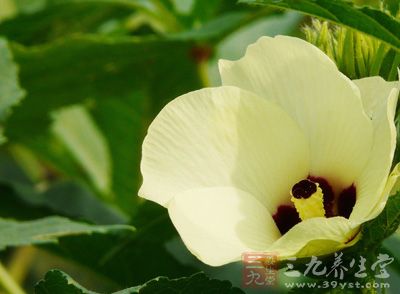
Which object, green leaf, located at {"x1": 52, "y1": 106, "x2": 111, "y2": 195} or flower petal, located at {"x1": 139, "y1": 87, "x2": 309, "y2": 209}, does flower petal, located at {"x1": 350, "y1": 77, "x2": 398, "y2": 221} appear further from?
green leaf, located at {"x1": 52, "y1": 106, "x2": 111, "y2": 195}

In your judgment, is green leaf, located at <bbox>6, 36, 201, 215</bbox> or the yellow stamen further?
green leaf, located at <bbox>6, 36, 201, 215</bbox>

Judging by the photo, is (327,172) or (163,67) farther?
(163,67)

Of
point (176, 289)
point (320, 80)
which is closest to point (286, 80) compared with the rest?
point (320, 80)

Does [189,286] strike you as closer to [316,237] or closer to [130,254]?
[316,237]

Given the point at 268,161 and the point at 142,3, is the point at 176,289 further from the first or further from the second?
the point at 142,3

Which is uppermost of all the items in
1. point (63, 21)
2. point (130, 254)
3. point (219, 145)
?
point (219, 145)

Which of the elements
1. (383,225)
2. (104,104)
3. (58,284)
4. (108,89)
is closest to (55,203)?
(108,89)

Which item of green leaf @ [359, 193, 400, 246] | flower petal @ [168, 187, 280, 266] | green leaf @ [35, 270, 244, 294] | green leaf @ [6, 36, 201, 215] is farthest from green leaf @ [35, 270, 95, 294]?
green leaf @ [6, 36, 201, 215]
